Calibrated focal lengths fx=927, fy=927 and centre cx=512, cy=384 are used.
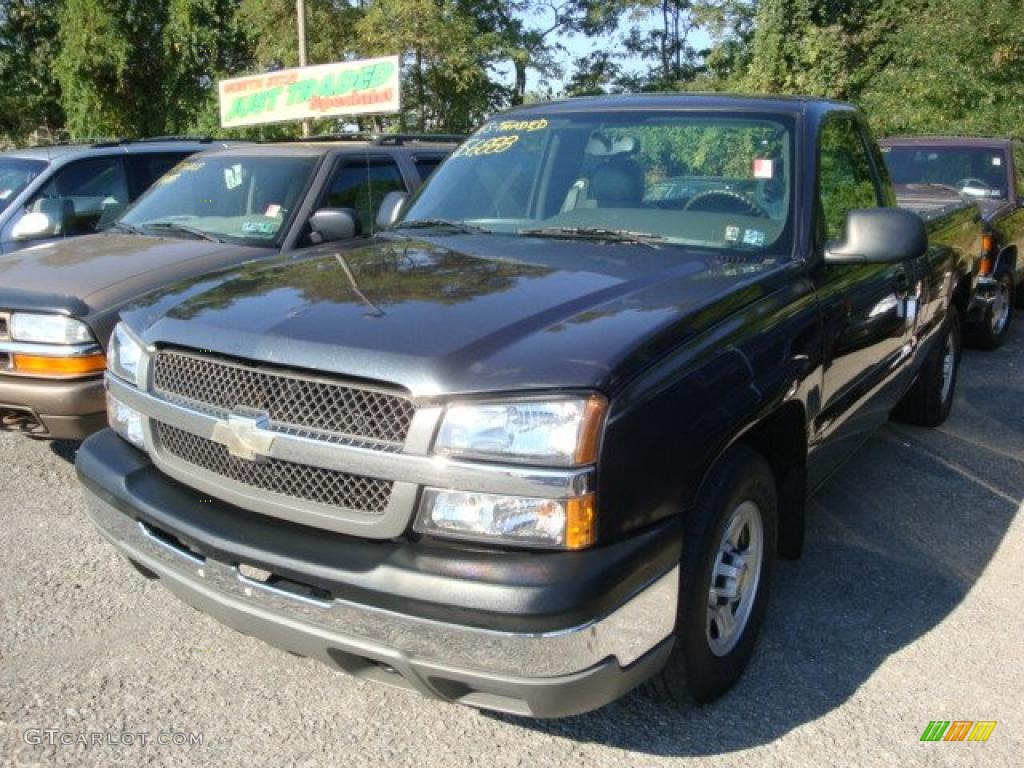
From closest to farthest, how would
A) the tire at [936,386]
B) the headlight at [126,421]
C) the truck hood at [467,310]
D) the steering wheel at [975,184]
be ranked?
the truck hood at [467,310] → the headlight at [126,421] → the tire at [936,386] → the steering wheel at [975,184]

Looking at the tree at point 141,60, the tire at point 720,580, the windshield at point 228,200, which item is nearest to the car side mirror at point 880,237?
the tire at point 720,580

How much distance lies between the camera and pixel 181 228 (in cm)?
574

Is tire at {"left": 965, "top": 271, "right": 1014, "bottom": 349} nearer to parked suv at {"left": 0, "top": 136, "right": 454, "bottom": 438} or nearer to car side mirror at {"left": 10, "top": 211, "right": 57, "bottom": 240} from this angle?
parked suv at {"left": 0, "top": 136, "right": 454, "bottom": 438}

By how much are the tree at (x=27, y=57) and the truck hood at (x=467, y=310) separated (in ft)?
88.8

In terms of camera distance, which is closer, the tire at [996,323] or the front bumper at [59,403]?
the front bumper at [59,403]

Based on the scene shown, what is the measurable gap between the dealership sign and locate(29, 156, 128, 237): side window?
3651 millimetres

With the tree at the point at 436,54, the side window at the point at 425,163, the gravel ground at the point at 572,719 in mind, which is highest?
the tree at the point at 436,54

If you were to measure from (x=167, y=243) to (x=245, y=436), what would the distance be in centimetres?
340

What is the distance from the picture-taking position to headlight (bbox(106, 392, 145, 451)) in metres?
2.88

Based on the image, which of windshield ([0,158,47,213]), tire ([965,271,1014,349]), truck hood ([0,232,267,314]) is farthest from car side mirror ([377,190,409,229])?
tire ([965,271,1014,349])

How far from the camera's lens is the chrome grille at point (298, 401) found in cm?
226

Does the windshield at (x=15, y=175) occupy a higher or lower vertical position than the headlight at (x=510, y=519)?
higher

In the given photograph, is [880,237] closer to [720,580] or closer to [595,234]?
[595,234]

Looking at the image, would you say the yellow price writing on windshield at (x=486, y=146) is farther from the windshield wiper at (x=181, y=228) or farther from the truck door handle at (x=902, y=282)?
the windshield wiper at (x=181, y=228)
